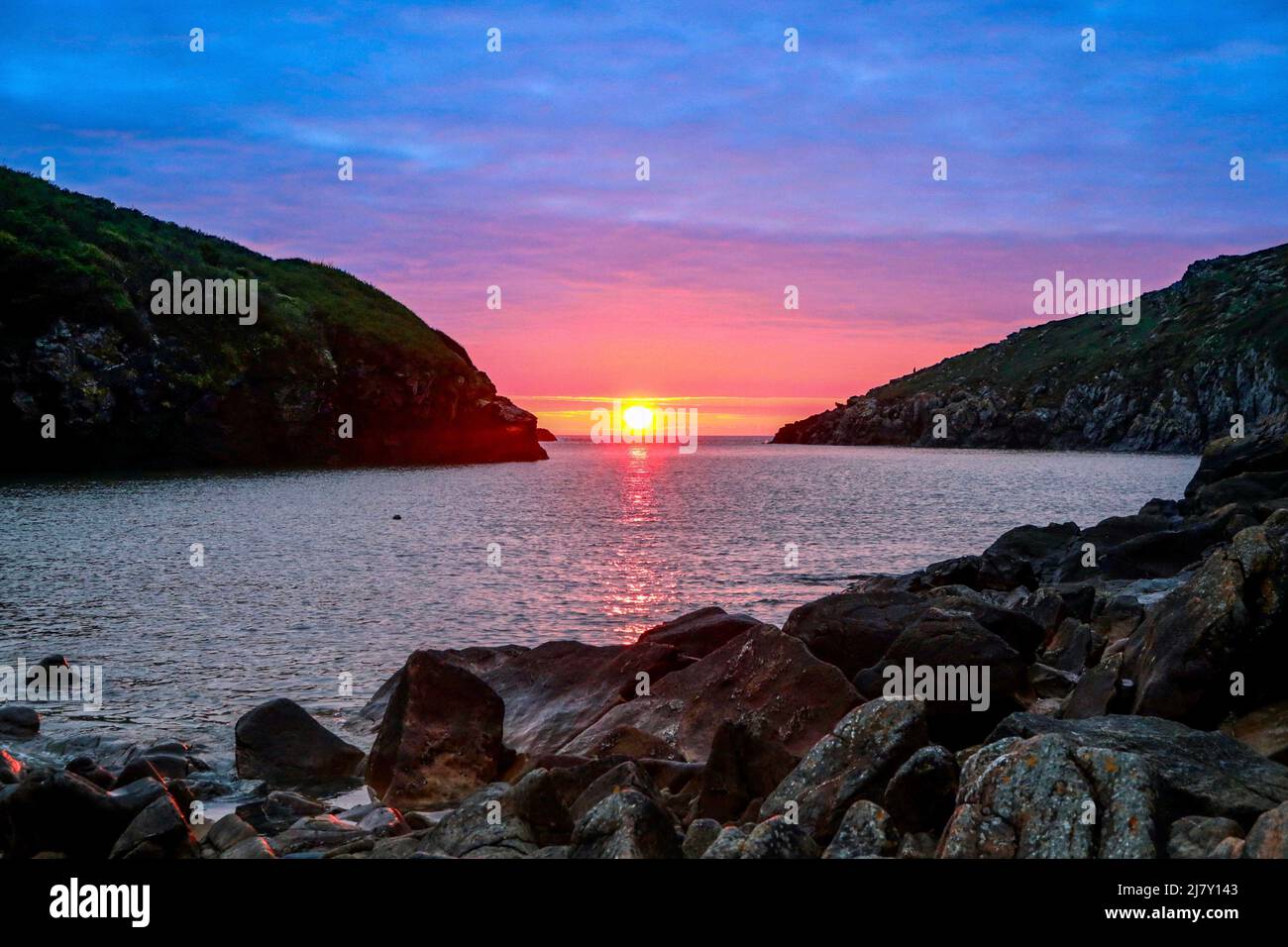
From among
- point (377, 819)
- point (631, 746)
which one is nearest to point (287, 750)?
point (377, 819)

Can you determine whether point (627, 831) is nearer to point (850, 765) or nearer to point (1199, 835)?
point (850, 765)

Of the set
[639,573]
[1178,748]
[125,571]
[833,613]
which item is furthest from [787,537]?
[1178,748]

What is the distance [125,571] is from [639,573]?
858 inches

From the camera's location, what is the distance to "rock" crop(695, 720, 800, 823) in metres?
12.1

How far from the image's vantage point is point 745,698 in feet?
50.5

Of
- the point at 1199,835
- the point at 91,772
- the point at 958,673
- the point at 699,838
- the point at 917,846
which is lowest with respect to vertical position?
the point at 91,772

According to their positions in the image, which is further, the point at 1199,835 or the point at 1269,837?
the point at 1199,835

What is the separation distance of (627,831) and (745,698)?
6.48m

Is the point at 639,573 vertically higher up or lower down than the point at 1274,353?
lower down

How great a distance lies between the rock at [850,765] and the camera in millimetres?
10172

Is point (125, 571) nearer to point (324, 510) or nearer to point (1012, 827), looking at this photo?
point (324, 510)

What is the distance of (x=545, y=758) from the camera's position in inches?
578
